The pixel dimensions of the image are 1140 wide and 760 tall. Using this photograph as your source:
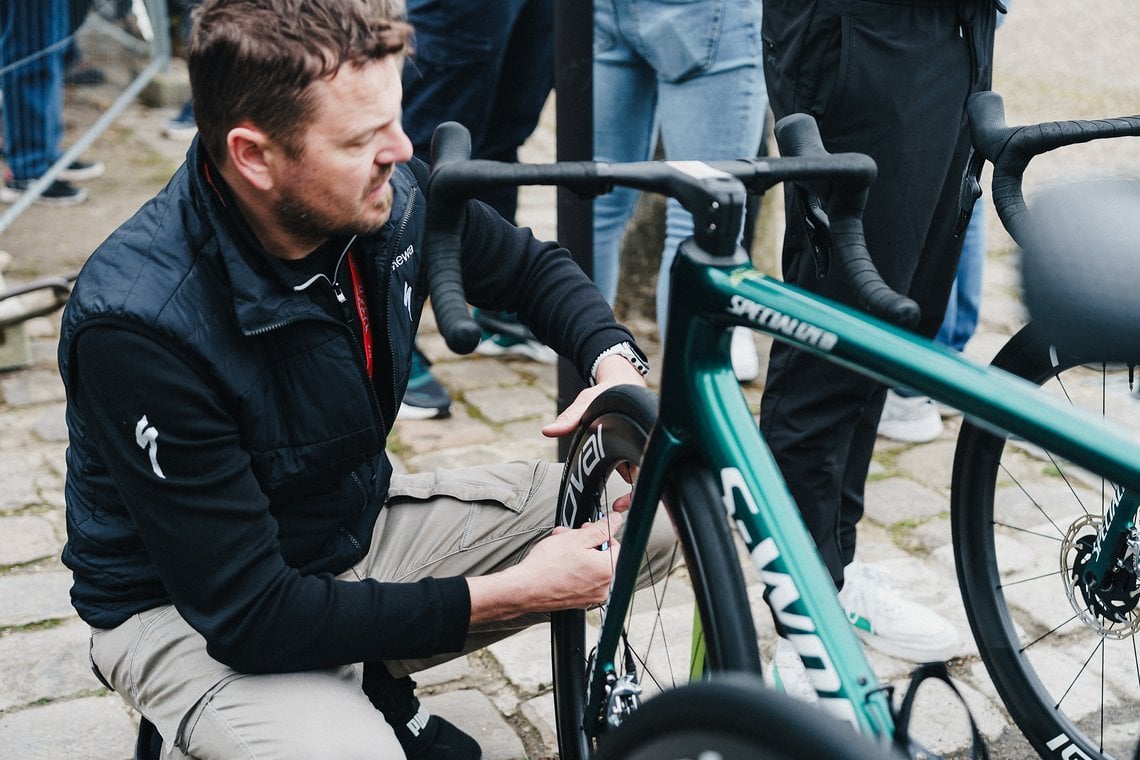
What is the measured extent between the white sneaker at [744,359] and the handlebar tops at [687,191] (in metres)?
2.32

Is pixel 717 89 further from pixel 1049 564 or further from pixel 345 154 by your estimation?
pixel 345 154

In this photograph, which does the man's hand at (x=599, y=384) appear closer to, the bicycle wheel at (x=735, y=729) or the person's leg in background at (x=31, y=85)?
the bicycle wheel at (x=735, y=729)

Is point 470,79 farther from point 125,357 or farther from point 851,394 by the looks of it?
point 125,357

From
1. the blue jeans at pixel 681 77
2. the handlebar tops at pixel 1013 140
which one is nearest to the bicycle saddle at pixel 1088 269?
the handlebar tops at pixel 1013 140

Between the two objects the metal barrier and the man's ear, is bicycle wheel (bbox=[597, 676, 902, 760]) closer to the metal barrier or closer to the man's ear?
the man's ear

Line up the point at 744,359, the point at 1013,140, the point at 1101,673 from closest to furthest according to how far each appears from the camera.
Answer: the point at 1013,140 < the point at 1101,673 < the point at 744,359

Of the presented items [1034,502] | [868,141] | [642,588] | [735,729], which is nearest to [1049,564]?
[1034,502]

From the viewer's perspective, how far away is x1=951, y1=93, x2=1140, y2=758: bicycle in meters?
1.77

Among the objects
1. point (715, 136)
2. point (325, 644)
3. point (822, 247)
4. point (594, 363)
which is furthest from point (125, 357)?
point (715, 136)

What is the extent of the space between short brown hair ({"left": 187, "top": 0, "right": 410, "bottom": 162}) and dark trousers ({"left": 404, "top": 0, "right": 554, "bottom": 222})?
1587mm

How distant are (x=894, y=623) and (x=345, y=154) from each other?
157 centimetres

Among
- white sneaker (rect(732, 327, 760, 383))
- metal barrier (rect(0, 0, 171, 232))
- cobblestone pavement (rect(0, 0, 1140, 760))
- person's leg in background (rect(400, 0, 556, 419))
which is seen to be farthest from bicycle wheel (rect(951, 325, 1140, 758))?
metal barrier (rect(0, 0, 171, 232))

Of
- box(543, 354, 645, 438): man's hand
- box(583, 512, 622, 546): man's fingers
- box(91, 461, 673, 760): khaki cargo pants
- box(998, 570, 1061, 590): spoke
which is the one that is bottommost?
box(998, 570, 1061, 590): spoke

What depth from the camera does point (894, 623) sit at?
2613mm
